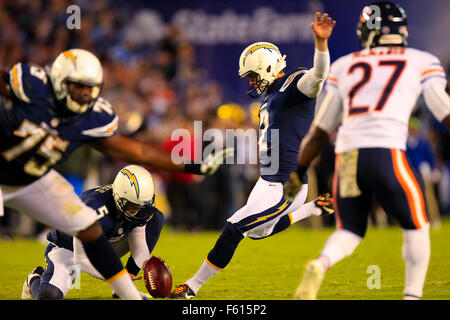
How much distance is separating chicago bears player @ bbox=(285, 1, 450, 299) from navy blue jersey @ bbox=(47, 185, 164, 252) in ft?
5.69

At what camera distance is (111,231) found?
4.93 meters

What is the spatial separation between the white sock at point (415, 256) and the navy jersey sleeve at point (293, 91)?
1686 mm

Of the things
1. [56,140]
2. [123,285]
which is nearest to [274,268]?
[123,285]

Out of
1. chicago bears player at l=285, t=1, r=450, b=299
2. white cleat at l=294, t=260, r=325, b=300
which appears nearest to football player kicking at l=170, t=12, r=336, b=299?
chicago bears player at l=285, t=1, r=450, b=299

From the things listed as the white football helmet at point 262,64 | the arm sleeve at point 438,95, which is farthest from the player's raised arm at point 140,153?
the white football helmet at point 262,64

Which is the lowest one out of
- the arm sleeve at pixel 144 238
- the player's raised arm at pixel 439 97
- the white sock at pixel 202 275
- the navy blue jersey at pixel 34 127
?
the white sock at pixel 202 275

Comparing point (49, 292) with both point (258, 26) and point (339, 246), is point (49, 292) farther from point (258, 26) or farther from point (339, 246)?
point (258, 26)

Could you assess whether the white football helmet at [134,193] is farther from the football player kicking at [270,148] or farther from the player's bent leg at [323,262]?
the player's bent leg at [323,262]

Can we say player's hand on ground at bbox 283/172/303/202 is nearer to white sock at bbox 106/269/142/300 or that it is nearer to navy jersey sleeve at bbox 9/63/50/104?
white sock at bbox 106/269/142/300

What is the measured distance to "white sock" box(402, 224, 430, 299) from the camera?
3.74 m

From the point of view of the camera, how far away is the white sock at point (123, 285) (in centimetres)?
404

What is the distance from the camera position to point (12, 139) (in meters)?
3.91

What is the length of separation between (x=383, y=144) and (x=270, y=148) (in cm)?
163

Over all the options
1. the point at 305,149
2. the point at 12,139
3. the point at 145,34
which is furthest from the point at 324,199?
the point at 145,34
